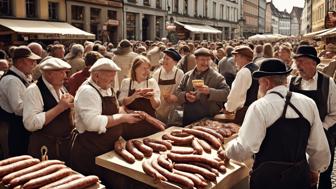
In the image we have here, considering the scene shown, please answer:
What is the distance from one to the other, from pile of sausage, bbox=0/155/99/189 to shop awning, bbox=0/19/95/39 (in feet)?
52.9

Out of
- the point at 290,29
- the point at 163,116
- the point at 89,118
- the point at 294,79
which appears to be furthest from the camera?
the point at 290,29

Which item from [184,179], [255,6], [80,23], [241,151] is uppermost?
[255,6]

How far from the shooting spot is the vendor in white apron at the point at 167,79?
6.92m

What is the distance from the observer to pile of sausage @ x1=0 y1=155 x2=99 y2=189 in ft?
11.2

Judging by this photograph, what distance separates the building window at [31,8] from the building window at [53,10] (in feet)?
3.91

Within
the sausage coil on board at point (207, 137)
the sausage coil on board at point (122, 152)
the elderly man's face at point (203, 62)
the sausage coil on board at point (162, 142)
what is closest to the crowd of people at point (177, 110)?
the elderly man's face at point (203, 62)

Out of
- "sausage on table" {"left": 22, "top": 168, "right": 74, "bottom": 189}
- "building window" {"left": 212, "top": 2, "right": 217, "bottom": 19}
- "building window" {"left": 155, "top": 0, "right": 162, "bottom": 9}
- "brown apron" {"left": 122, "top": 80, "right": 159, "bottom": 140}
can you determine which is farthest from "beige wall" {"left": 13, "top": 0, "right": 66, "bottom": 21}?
"building window" {"left": 212, "top": 2, "right": 217, "bottom": 19}

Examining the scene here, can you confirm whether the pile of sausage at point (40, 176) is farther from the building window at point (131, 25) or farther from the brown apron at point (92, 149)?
the building window at point (131, 25)

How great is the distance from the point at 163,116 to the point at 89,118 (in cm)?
295

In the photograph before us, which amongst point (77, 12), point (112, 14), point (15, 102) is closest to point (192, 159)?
point (15, 102)

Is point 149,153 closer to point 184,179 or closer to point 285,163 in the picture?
point 184,179

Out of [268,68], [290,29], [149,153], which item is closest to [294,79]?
[268,68]

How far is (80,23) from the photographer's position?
88.4 feet

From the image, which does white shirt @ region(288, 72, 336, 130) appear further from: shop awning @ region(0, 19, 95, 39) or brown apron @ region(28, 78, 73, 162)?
shop awning @ region(0, 19, 95, 39)
